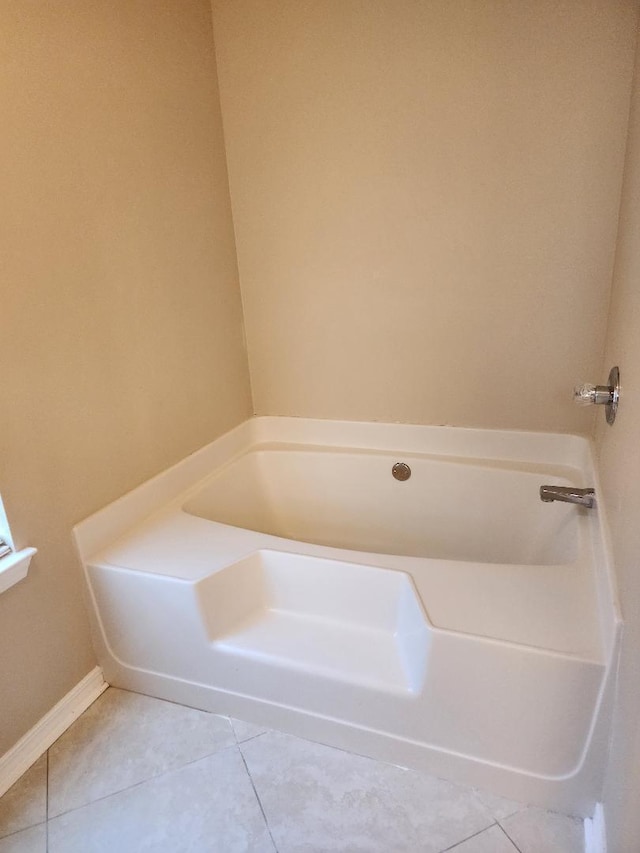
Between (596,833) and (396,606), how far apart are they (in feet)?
1.97

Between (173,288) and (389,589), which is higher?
(173,288)

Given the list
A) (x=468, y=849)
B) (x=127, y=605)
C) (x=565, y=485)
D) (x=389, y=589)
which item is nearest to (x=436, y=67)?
(x=565, y=485)

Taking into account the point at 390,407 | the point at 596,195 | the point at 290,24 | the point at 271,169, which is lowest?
the point at 390,407

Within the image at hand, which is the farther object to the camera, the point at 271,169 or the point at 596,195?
the point at 271,169

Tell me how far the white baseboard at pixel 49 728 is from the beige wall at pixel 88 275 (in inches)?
1.2

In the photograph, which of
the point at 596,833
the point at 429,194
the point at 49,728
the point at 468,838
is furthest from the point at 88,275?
the point at 596,833

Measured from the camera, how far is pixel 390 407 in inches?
86.0

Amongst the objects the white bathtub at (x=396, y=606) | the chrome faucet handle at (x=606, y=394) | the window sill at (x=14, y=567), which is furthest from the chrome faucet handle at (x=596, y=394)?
the window sill at (x=14, y=567)

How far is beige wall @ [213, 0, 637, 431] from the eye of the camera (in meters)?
1.68

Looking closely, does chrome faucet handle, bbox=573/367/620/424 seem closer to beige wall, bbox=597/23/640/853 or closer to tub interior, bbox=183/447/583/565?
beige wall, bbox=597/23/640/853

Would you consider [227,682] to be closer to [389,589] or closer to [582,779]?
[389,589]

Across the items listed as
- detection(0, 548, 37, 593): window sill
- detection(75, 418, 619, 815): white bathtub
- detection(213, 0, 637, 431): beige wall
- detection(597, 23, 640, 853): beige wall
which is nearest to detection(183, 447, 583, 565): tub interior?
detection(75, 418, 619, 815): white bathtub

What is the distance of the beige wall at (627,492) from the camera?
3.01 feet

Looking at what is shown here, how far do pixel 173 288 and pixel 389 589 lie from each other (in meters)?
1.21
